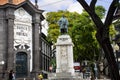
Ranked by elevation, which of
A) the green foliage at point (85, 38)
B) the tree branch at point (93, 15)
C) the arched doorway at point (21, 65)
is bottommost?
the tree branch at point (93, 15)

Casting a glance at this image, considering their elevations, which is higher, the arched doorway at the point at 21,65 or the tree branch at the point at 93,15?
the arched doorway at the point at 21,65

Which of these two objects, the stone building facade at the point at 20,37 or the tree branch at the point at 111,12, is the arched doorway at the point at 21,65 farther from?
the tree branch at the point at 111,12

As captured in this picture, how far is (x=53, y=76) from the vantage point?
29.9 meters

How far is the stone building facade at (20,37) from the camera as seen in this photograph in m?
46.8

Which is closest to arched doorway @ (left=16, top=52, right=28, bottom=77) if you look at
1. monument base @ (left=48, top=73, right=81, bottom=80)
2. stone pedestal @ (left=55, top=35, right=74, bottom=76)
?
monument base @ (left=48, top=73, right=81, bottom=80)

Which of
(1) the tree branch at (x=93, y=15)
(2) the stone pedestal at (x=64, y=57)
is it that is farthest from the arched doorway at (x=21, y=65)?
(1) the tree branch at (x=93, y=15)

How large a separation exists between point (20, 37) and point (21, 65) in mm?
3745

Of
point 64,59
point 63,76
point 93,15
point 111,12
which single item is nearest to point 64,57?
point 64,59

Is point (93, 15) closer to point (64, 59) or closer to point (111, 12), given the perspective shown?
point (111, 12)

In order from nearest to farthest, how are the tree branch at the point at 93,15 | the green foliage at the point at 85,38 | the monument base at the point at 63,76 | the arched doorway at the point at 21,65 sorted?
the tree branch at the point at 93,15, the monument base at the point at 63,76, the arched doorway at the point at 21,65, the green foliage at the point at 85,38

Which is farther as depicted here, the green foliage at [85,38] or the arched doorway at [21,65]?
the green foliage at [85,38]

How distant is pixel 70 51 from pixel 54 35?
30790 mm

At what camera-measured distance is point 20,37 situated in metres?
48.3

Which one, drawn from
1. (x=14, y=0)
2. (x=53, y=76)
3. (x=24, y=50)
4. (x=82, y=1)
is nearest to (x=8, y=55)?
(x=24, y=50)
